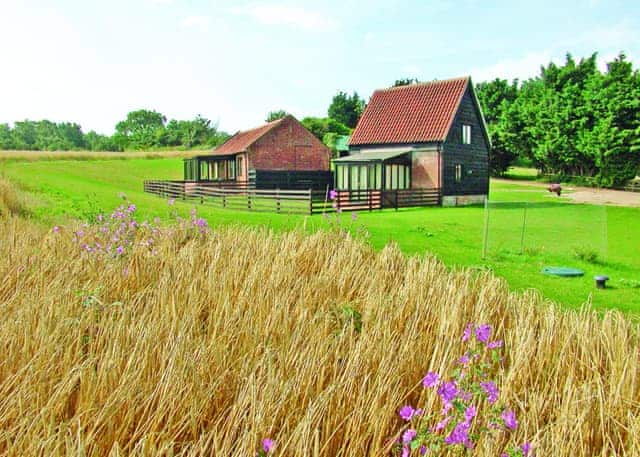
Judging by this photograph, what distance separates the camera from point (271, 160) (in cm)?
4050

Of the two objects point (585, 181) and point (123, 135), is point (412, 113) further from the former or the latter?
point (123, 135)

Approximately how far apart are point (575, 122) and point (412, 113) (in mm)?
25401

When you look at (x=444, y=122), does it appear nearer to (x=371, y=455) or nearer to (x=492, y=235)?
(x=492, y=235)

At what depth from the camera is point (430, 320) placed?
15.4ft

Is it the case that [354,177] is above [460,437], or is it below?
above

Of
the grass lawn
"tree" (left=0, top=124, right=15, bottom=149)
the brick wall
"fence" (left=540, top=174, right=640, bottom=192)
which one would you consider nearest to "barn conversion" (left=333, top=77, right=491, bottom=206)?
the brick wall

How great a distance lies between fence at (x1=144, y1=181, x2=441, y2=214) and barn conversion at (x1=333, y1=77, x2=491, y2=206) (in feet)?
6.05

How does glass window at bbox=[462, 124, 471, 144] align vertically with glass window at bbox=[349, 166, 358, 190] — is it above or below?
above

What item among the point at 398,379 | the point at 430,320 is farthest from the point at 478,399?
the point at 430,320

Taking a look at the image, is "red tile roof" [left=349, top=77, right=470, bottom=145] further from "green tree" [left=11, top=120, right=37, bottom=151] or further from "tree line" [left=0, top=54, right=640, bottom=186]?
"green tree" [left=11, top=120, right=37, bottom=151]

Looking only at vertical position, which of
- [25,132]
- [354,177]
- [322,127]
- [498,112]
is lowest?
[354,177]

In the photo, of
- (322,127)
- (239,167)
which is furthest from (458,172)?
(322,127)

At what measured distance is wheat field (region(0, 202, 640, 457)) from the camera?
262cm

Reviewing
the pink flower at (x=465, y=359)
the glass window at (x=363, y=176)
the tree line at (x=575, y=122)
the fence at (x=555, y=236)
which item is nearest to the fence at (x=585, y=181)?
the tree line at (x=575, y=122)
